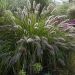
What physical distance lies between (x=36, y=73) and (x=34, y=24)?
1.04m

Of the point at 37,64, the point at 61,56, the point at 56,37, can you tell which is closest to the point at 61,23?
the point at 56,37

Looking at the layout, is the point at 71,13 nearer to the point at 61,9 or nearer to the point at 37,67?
the point at 61,9

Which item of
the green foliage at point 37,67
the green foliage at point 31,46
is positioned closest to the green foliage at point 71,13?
the green foliage at point 31,46

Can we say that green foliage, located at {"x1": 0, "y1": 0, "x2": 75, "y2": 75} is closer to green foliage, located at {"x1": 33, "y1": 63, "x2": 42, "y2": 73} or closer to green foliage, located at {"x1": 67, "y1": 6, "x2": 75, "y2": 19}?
green foliage, located at {"x1": 33, "y1": 63, "x2": 42, "y2": 73}

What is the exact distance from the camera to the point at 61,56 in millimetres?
5324

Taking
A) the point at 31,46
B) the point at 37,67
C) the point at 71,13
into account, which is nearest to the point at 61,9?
the point at 71,13

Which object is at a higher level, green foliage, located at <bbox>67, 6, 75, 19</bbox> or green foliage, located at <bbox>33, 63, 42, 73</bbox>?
green foliage, located at <bbox>67, 6, 75, 19</bbox>

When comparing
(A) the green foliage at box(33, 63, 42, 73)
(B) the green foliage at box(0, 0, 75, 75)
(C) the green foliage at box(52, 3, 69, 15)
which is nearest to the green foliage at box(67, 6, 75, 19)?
(C) the green foliage at box(52, 3, 69, 15)

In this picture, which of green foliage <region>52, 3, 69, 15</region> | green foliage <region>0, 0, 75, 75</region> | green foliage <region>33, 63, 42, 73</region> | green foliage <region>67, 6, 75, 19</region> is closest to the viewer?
green foliage <region>33, 63, 42, 73</region>

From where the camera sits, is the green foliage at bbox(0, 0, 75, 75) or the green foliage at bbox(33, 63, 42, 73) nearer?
the green foliage at bbox(33, 63, 42, 73)

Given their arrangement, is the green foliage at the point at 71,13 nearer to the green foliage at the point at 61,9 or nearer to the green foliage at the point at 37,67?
the green foliage at the point at 61,9

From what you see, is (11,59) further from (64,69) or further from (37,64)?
(64,69)

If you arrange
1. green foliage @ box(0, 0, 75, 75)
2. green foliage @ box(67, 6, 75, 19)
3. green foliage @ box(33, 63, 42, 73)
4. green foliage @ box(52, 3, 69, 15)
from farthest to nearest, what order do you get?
1. green foliage @ box(52, 3, 69, 15)
2. green foliage @ box(67, 6, 75, 19)
3. green foliage @ box(0, 0, 75, 75)
4. green foliage @ box(33, 63, 42, 73)

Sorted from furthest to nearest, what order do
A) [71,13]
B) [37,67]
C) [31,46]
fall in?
[71,13] < [31,46] < [37,67]
